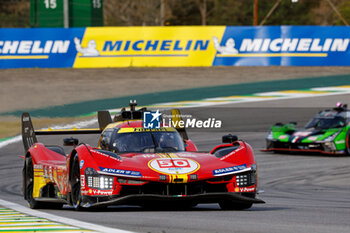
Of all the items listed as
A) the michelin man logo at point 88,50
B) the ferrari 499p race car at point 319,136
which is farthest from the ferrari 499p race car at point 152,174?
the michelin man logo at point 88,50

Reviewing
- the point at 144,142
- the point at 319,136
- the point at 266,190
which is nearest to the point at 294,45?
the point at 319,136

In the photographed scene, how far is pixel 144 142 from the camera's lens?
10.2 metres

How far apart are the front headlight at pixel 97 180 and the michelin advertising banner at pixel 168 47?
2602cm

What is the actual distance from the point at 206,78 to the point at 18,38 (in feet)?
28.0

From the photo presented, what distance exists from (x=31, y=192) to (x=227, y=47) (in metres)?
24.5

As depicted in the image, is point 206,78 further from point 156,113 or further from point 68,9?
point 156,113

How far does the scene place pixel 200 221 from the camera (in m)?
7.74

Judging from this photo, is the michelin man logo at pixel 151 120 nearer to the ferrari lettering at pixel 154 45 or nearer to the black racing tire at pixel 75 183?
the black racing tire at pixel 75 183

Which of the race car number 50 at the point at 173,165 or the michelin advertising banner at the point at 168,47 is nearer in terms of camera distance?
the race car number 50 at the point at 173,165

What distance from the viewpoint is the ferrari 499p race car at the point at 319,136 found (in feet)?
63.7

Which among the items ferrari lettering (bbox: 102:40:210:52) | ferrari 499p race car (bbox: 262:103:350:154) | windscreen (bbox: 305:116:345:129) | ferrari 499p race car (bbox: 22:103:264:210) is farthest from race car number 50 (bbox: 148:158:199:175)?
ferrari lettering (bbox: 102:40:210:52)

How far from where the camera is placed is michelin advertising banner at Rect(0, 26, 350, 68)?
34250 mm

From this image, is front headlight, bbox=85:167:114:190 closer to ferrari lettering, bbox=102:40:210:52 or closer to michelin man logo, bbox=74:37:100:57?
ferrari lettering, bbox=102:40:210:52

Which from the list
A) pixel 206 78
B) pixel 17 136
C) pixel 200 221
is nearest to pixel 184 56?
pixel 206 78
